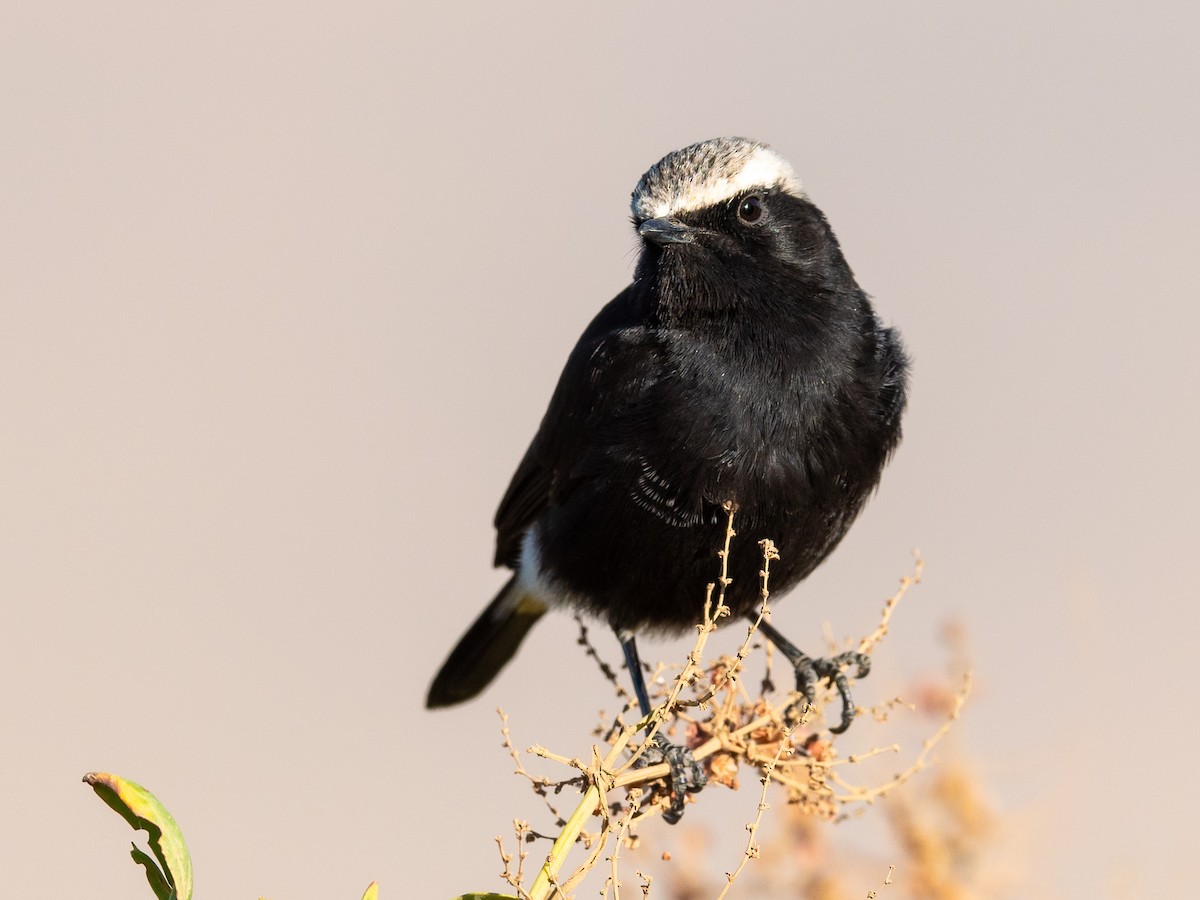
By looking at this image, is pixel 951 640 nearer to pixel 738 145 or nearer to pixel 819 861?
pixel 819 861

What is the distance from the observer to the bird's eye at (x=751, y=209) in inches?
177

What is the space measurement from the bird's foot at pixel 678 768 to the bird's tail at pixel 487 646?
2.14 meters

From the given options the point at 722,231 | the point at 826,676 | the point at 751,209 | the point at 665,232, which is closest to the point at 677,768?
the point at 826,676

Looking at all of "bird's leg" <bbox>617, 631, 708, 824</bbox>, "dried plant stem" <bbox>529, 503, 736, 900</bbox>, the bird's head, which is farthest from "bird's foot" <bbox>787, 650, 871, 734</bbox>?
"dried plant stem" <bbox>529, 503, 736, 900</bbox>

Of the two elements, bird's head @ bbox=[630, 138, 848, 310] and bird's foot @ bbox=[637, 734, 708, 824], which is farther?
bird's head @ bbox=[630, 138, 848, 310]

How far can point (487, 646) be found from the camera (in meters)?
6.04

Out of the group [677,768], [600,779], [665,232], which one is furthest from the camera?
[665,232]

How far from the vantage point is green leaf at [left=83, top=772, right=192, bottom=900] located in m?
1.71

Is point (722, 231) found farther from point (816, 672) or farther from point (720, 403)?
point (816, 672)

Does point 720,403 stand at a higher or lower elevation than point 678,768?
higher

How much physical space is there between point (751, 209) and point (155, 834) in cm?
323

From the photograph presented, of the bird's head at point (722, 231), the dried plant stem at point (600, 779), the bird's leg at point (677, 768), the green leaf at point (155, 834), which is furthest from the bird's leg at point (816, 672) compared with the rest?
the green leaf at point (155, 834)

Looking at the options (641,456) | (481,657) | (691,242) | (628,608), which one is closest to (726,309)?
(691,242)

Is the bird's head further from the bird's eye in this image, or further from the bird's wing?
the bird's wing
